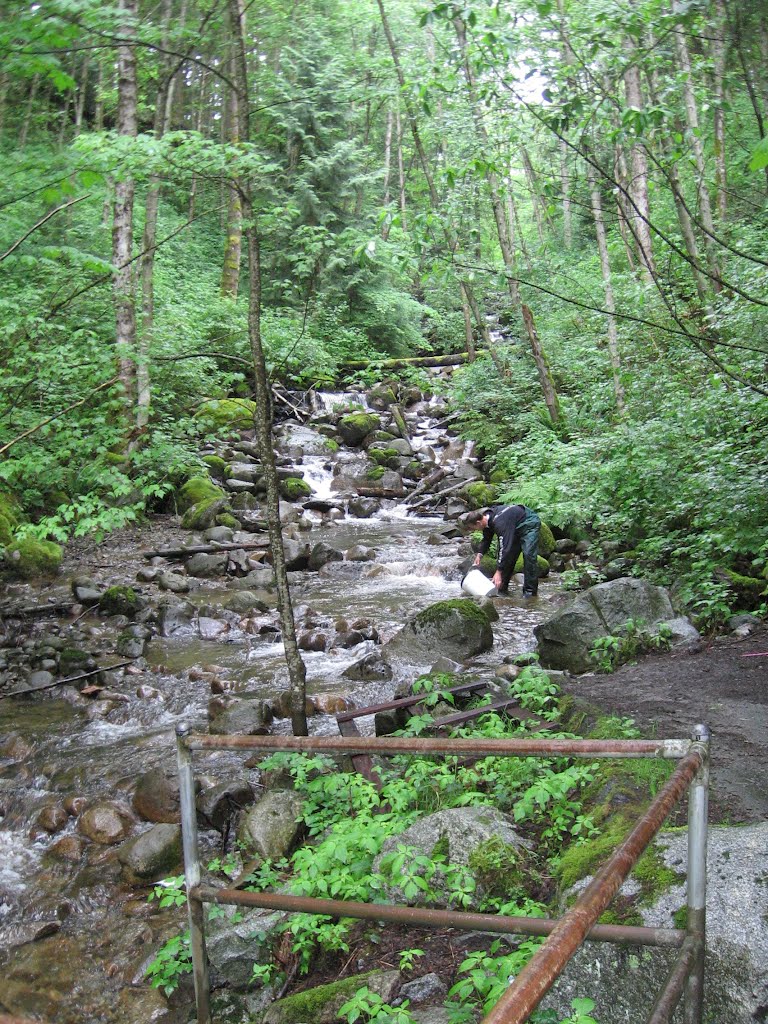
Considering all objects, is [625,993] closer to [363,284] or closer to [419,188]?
[363,284]

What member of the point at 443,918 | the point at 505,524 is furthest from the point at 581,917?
the point at 505,524

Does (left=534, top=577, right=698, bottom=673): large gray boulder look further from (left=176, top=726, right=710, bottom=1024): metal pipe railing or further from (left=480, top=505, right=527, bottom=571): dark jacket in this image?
(left=176, top=726, right=710, bottom=1024): metal pipe railing

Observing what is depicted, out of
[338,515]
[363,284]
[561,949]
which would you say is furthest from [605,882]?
[363,284]

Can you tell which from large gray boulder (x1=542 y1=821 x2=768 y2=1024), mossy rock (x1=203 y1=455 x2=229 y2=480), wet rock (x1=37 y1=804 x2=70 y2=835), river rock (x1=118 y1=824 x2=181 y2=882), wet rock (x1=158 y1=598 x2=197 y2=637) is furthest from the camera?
mossy rock (x1=203 y1=455 x2=229 y2=480)

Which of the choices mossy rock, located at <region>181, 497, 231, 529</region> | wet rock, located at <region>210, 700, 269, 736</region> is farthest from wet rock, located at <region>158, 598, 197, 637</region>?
mossy rock, located at <region>181, 497, 231, 529</region>

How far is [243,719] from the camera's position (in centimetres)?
719

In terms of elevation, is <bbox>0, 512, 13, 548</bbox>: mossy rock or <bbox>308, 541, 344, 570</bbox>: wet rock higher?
<bbox>0, 512, 13, 548</bbox>: mossy rock

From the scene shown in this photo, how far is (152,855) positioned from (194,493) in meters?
12.0

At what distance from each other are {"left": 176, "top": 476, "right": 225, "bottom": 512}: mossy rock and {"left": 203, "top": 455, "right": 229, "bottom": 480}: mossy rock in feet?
3.70

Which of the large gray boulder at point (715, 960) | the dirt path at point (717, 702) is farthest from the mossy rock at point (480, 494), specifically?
the large gray boulder at point (715, 960)

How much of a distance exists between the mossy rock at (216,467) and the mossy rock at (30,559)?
591 cm

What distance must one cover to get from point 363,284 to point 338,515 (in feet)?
34.6

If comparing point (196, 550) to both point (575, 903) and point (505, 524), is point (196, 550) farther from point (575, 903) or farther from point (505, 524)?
point (575, 903)

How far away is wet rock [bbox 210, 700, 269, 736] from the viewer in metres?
7.04
